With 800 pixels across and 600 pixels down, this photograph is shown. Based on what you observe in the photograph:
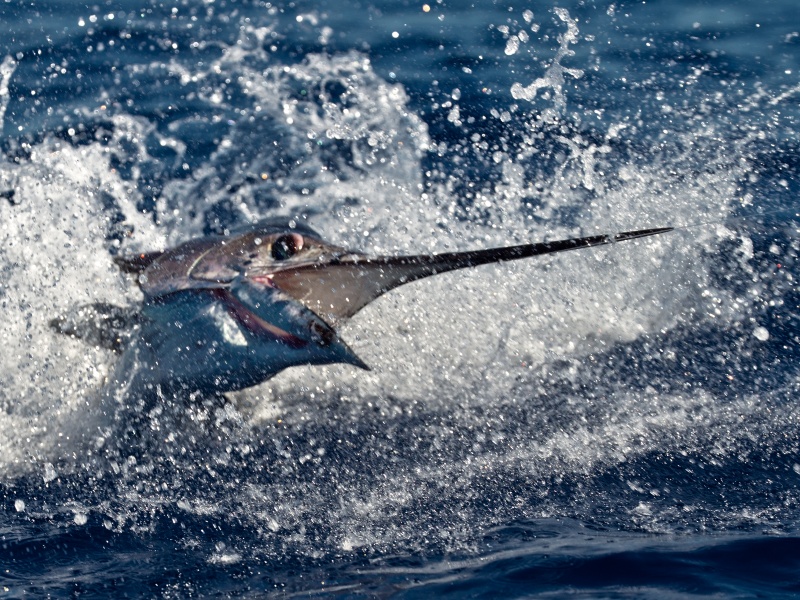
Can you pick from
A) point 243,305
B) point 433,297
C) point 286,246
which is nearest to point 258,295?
point 243,305

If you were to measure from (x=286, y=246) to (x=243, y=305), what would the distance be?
0.31 meters

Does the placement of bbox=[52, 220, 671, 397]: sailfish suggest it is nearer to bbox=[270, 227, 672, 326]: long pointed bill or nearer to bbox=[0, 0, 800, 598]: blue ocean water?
bbox=[270, 227, 672, 326]: long pointed bill

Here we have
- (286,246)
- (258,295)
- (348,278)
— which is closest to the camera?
(258,295)

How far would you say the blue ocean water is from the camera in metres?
3.06

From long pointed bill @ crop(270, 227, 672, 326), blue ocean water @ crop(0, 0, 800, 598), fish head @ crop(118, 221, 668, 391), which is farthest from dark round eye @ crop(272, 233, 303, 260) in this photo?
blue ocean water @ crop(0, 0, 800, 598)

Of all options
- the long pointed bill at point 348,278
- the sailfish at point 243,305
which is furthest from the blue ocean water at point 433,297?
the long pointed bill at point 348,278

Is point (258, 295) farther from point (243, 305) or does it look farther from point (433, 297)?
point (433, 297)

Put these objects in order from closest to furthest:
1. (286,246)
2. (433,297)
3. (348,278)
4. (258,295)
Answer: (258,295), (348,278), (286,246), (433,297)

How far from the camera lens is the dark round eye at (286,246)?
337 cm

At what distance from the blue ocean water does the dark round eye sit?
631 millimetres

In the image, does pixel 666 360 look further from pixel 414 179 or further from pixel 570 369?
pixel 414 179

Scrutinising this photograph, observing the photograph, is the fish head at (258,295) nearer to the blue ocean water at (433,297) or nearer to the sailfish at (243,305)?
the sailfish at (243,305)

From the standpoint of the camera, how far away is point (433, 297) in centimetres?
456

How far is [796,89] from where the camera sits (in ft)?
20.6
